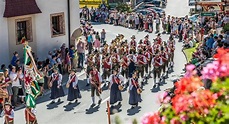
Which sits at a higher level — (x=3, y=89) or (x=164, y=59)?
(x=164, y=59)

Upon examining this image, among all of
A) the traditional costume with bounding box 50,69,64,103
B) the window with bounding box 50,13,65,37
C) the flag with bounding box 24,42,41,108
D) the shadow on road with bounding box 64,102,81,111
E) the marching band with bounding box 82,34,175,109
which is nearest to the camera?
the flag with bounding box 24,42,41,108

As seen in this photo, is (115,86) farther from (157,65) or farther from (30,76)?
(157,65)

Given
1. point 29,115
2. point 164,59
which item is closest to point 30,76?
point 29,115

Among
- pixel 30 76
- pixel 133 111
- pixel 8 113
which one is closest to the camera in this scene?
pixel 8 113

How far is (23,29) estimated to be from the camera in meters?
23.3

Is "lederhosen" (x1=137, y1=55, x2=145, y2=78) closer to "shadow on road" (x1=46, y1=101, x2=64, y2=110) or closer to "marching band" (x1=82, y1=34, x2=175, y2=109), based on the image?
"marching band" (x1=82, y1=34, x2=175, y2=109)

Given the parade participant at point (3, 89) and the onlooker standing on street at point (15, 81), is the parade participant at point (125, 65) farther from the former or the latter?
the parade participant at point (3, 89)

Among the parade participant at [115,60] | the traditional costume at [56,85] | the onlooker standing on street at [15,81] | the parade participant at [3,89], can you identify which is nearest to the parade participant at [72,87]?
the traditional costume at [56,85]

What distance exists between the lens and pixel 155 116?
5.23 metres

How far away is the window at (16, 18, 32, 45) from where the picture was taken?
2288 centimetres

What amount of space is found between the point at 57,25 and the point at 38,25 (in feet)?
5.47

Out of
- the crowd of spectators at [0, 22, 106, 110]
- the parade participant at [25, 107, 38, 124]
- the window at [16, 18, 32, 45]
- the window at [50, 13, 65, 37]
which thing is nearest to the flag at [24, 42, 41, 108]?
the parade participant at [25, 107, 38, 124]

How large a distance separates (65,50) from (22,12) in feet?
8.83

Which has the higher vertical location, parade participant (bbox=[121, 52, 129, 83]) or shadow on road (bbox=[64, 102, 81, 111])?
parade participant (bbox=[121, 52, 129, 83])
